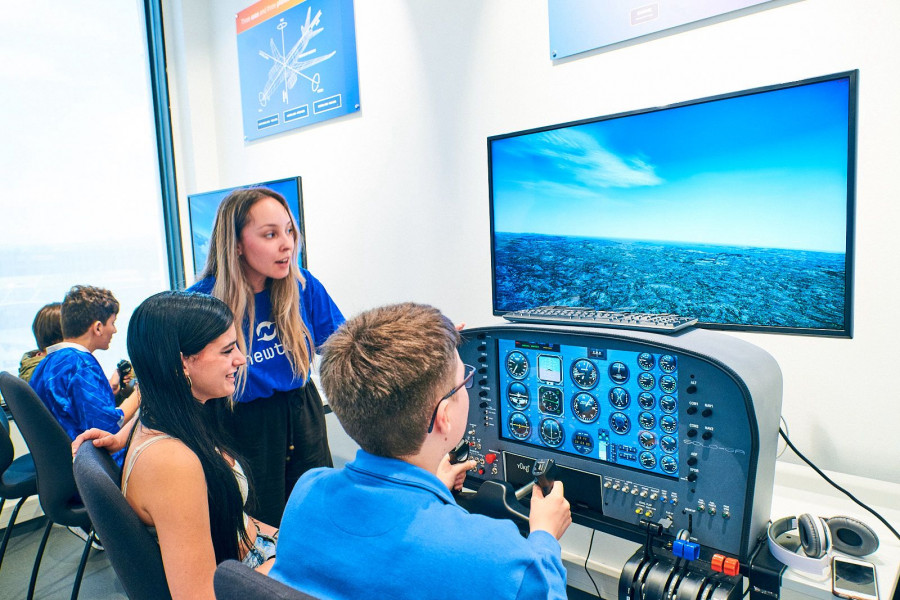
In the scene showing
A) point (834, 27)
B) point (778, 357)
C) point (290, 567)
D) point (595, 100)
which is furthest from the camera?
point (595, 100)

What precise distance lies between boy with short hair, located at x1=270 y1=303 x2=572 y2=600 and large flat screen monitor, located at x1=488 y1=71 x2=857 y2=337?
3.15 feet

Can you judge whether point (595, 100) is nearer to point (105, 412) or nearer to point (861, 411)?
point (861, 411)

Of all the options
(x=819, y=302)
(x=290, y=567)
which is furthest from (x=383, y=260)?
(x=290, y=567)

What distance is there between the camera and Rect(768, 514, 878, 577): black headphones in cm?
104

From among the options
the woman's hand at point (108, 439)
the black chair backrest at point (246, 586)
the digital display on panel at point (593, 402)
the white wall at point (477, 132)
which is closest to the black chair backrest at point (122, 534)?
the woman's hand at point (108, 439)

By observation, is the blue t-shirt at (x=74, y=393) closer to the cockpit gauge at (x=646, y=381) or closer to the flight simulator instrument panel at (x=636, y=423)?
A: the flight simulator instrument panel at (x=636, y=423)

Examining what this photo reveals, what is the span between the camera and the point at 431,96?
7.91ft

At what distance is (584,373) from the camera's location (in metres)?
1.25

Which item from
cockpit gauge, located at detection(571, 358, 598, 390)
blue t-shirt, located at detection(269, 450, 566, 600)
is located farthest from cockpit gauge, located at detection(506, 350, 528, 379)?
blue t-shirt, located at detection(269, 450, 566, 600)

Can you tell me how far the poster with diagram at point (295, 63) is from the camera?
2.77 metres

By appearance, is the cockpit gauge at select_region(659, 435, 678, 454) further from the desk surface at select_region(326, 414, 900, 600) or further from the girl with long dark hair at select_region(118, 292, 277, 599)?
the girl with long dark hair at select_region(118, 292, 277, 599)

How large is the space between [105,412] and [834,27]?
285 centimetres

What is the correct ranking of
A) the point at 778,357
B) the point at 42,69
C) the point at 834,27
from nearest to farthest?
the point at 834,27 → the point at 778,357 → the point at 42,69

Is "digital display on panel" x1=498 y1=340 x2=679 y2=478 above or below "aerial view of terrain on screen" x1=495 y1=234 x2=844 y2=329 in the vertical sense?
below
